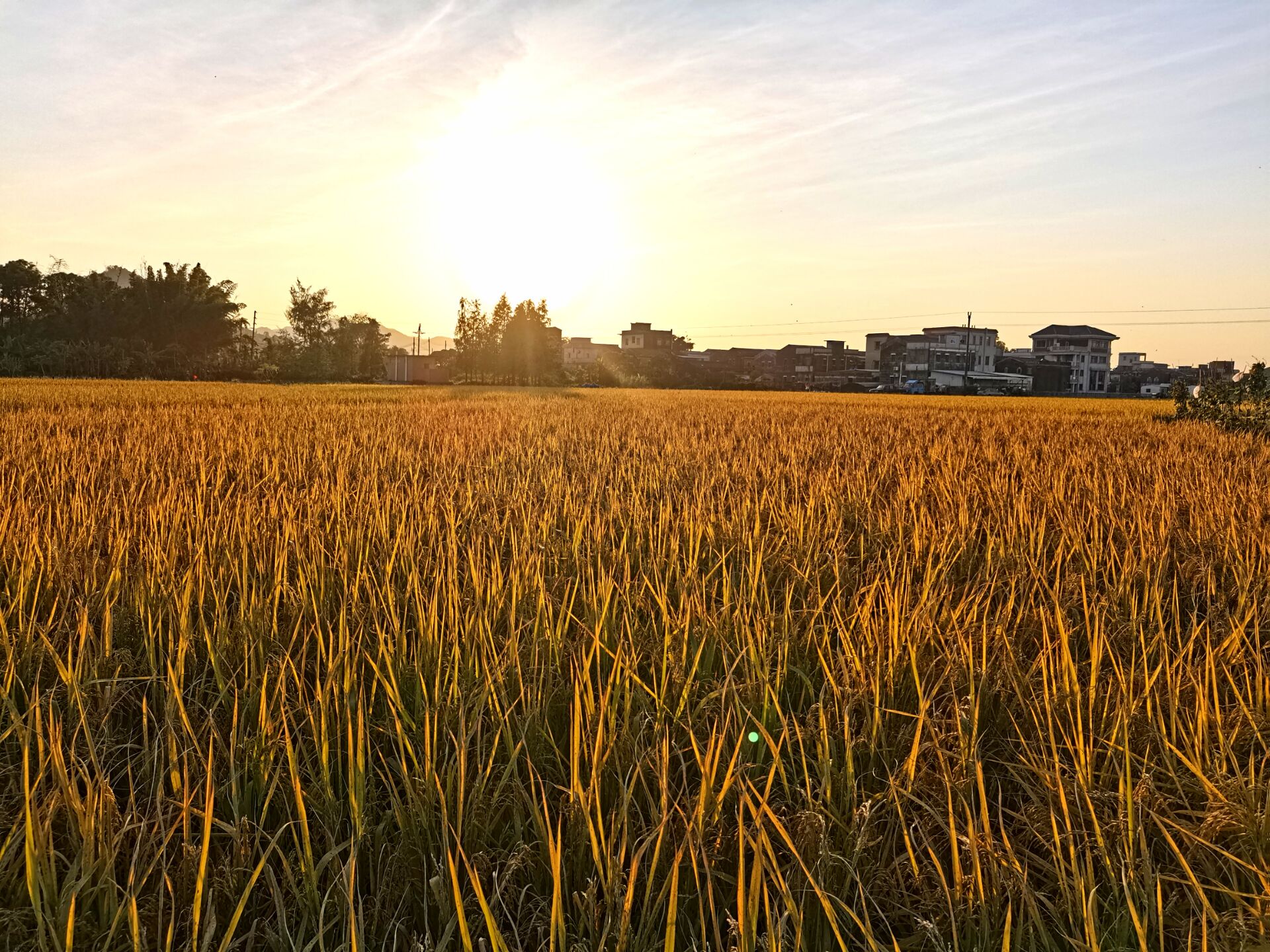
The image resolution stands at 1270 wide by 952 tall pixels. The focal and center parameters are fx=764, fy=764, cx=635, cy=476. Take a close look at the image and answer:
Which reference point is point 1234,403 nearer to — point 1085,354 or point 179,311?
point 179,311

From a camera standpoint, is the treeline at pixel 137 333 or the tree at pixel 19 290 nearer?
the treeline at pixel 137 333

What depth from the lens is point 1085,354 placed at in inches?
2813

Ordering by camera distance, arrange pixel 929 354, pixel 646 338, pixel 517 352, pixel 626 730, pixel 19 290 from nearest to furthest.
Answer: pixel 626 730
pixel 19 290
pixel 517 352
pixel 929 354
pixel 646 338

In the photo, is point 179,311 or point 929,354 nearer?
point 179,311


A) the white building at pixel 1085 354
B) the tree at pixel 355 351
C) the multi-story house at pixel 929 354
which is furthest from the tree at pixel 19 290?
the white building at pixel 1085 354

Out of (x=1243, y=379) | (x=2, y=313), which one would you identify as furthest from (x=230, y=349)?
(x=1243, y=379)

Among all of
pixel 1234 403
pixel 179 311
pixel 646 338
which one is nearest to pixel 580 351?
pixel 646 338

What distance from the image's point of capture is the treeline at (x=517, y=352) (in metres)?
55.9

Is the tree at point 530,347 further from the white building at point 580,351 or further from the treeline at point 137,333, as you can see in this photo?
the white building at point 580,351

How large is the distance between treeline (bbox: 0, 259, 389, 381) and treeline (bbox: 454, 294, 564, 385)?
333 inches

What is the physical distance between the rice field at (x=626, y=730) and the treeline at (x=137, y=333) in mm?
39523

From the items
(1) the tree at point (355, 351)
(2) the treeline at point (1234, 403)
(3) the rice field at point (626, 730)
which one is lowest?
(3) the rice field at point (626, 730)

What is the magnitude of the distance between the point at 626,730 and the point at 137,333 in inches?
2020

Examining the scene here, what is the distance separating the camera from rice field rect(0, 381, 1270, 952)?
3.19 feet
